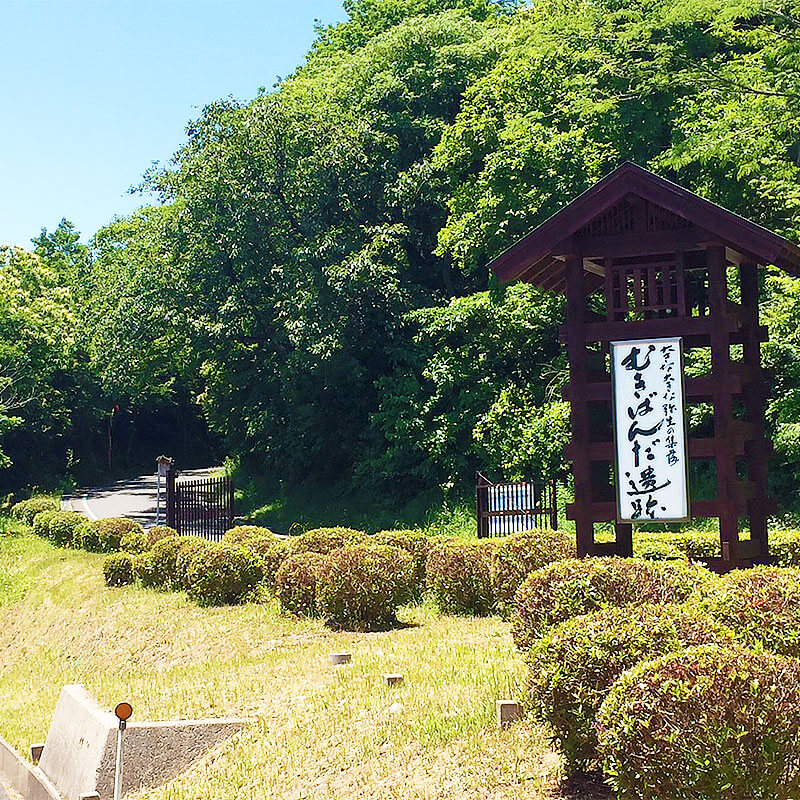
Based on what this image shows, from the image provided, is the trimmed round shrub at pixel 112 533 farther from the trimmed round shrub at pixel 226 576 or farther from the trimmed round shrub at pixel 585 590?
the trimmed round shrub at pixel 585 590

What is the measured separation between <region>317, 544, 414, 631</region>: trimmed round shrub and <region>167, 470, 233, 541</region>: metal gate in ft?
34.2

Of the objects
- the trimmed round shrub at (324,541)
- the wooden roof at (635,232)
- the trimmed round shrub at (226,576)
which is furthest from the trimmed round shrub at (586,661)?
the trimmed round shrub at (226,576)

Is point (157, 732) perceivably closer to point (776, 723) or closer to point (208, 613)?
point (776, 723)

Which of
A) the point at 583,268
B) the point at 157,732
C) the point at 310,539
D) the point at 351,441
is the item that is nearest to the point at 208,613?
the point at 310,539

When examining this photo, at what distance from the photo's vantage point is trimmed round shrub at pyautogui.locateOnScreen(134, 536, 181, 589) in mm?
17797

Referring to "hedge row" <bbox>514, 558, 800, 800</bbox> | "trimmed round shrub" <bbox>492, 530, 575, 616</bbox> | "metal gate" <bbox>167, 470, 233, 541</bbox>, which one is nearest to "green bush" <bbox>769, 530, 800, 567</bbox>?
"trimmed round shrub" <bbox>492, 530, 575, 616</bbox>

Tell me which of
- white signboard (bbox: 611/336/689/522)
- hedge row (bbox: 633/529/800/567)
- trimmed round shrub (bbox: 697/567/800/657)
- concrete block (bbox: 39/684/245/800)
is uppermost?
white signboard (bbox: 611/336/689/522)

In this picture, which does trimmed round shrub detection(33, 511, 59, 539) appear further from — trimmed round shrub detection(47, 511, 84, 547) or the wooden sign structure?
the wooden sign structure

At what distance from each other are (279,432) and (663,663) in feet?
102

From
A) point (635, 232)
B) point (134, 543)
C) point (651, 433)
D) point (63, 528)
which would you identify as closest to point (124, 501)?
point (63, 528)

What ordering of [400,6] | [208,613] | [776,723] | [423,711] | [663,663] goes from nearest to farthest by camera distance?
[776,723]
[663,663]
[423,711]
[208,613]
[400,6]

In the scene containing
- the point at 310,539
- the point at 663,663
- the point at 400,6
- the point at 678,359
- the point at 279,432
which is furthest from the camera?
the point at 400,6

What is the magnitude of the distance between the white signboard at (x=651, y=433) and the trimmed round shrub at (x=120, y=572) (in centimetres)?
1096

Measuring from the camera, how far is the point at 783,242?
10.4 m
